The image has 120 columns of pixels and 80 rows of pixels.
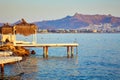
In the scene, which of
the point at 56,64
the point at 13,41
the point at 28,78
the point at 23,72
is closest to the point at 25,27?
the point at 13,41

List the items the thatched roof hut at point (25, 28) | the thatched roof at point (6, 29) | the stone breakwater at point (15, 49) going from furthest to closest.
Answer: the thatched roof at point (6, 29), the thatched roof hut at point (25, 28), the stone breakwater at point (15, 49)

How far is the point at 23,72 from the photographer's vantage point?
5384 cm

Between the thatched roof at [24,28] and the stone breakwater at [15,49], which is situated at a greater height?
the thatched roof at [24,28]

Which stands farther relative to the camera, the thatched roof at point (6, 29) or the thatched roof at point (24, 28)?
the thatched roof at point (6, 29)

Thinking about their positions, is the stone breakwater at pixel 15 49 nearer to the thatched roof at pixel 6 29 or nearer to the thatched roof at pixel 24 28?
the thatched roof at pixel 24 28

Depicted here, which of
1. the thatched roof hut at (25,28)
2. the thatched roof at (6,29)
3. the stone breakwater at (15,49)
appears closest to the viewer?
the stone breakwater at (15,49)

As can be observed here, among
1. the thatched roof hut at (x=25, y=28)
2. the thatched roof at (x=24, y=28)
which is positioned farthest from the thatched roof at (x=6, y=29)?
the thatched roof hut at (x=25, y=28)

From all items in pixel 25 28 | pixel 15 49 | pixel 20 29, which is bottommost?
pixel 15 49

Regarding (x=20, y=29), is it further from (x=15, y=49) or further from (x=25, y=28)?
(x=15, y=49)

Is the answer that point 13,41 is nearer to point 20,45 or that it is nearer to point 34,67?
point 20,45

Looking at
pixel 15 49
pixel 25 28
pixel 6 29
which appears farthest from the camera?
pixel 6 29

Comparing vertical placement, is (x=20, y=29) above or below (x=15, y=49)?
above

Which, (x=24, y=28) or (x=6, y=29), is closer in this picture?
(x=24, y=28)

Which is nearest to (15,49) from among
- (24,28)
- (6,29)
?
(24,28)
